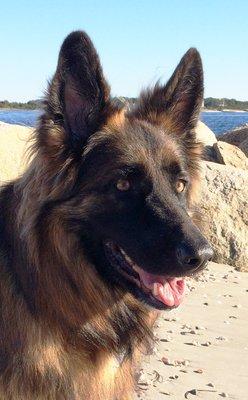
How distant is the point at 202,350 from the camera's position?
6113 mm

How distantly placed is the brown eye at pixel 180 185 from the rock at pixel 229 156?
30.3 feet

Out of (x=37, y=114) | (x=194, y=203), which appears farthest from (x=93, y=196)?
(x=194, y=203)

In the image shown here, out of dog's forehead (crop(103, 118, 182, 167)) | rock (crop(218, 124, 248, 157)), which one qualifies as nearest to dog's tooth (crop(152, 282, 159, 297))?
dog's forehead (crop(103, 118, 182, 167))

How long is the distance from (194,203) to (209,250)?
99 centimetres

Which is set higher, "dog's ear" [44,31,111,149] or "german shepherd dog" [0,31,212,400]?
"dog's ear" [44,31,111,149]

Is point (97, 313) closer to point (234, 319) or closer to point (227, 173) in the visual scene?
point (234, 319)

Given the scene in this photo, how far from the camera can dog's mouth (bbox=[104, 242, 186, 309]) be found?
13.5 ft

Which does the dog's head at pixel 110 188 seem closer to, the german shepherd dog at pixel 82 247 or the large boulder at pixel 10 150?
the german shepherd dog at pixel 82 247

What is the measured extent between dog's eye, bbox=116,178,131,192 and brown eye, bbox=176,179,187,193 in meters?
0.39

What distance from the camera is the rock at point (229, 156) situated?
1364 cm

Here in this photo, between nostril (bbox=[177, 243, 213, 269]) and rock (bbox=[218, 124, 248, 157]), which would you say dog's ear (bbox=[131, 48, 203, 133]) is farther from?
rock (bbox=[218, 124, 248, 157])

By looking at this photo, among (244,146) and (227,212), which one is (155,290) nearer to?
(227,212)

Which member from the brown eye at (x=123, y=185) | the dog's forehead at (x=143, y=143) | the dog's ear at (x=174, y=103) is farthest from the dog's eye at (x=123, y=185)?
the dog's ear at (x=174, y=103)

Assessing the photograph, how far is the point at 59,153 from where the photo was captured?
13.5ft
